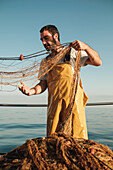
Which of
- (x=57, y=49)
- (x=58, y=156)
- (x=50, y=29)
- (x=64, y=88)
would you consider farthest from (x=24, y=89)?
(x=58, y=156)

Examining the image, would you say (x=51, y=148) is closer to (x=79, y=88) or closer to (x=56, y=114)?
(x=56, y=114)

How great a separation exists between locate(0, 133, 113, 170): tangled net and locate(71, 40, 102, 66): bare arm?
0.85m

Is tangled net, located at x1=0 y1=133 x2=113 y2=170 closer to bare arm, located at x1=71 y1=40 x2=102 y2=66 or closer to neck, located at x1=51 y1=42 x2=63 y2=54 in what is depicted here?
bare arm, located at x1=71 y1=40 x2=102 y2=66

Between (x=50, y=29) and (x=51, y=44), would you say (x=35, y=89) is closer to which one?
(x=51, y=44)

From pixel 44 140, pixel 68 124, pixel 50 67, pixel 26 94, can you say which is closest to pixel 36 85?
pixel 26 94

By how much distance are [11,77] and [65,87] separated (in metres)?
0.67

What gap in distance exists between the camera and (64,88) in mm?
1899

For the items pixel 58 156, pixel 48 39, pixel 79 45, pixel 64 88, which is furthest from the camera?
pixel 48 39

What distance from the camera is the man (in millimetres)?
1838

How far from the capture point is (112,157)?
1.32 metres

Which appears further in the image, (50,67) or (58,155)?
(50,67)

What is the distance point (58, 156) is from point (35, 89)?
1106 mm

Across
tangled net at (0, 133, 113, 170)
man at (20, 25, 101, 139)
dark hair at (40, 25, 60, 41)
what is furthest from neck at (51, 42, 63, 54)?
tangled net at (0, 133, 113, 170)

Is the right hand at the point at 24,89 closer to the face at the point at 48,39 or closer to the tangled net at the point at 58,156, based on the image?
Result: the face at the point at 48,39
